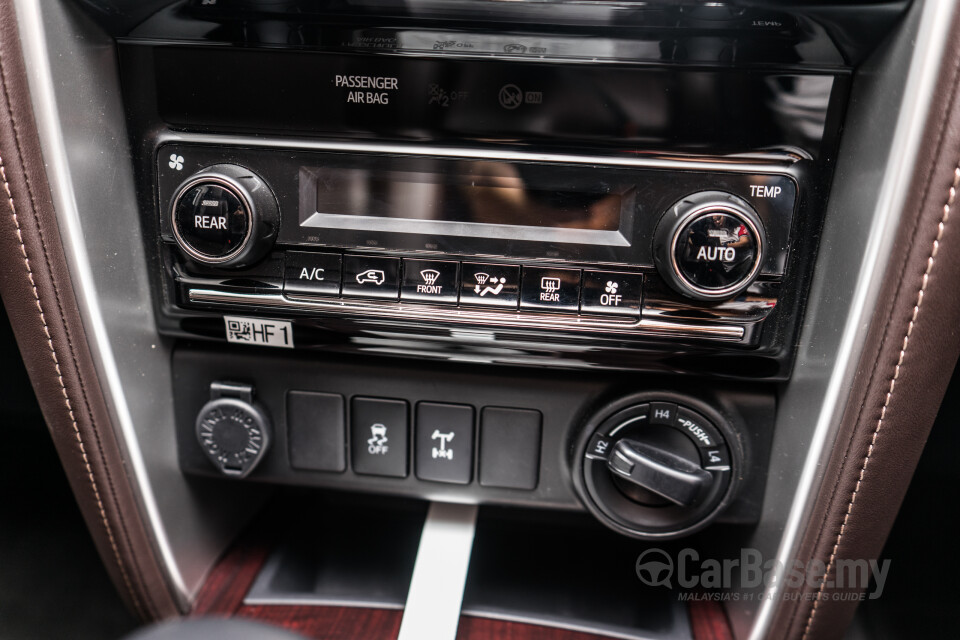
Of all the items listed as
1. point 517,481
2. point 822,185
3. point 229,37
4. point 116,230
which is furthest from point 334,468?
point 822,185

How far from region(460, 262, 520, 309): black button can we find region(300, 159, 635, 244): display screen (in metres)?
0.03

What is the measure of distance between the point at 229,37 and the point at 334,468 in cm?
48

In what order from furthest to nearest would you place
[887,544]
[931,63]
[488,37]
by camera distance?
[887,544], [488,37], [931,63]

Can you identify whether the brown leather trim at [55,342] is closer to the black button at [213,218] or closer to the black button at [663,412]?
the black button at [213,218]

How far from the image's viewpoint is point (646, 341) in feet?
2.12

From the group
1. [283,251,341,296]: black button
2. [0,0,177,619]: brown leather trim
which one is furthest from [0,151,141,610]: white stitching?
[283,251,341,296]: black button

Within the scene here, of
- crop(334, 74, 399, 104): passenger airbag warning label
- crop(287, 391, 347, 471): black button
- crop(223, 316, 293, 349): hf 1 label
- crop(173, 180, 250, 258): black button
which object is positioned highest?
crop(334, 74, 399, 104): passenger airbag warning label

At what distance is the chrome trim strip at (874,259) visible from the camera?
47 centimetres

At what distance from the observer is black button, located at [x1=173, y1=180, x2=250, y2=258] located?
2.07 ft

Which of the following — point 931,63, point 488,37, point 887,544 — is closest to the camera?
point 931,63

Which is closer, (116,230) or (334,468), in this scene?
(116,230)

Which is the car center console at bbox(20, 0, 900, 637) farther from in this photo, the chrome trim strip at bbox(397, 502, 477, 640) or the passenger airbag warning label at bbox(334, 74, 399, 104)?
the chrome trim strip at bbox(397, 502, 477, 640)

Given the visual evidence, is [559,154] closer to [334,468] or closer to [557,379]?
[557,379]

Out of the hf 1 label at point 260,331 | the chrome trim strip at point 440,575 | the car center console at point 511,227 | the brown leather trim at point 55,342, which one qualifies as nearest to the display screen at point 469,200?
the car center console at point 511,227
